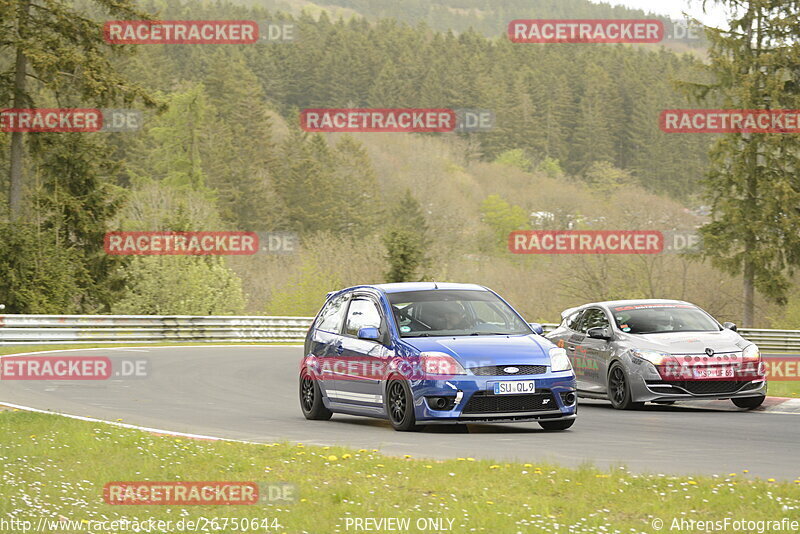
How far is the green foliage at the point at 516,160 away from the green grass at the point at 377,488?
137 metres

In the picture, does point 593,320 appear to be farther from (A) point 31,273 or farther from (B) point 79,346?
(A) point 31,273

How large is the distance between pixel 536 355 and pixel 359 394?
7.55ft

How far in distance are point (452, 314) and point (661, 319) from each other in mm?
4893

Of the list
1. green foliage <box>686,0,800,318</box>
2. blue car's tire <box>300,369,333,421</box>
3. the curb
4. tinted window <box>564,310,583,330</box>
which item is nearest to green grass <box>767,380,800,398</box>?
the curb

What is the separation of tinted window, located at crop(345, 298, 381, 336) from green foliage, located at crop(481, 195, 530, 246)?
11469 cm

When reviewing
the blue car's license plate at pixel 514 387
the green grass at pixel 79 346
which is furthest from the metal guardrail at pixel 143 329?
the blue car's license plate at pixel 514 387

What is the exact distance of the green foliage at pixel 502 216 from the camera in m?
132

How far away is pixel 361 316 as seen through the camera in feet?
50.0

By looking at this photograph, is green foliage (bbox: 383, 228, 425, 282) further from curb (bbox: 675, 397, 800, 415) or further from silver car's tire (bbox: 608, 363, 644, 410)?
silver car's tire (bbox: 608, 363, 644, 410)

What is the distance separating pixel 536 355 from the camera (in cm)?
1374

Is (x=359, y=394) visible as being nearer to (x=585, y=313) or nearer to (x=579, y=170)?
(x=585, y=313)

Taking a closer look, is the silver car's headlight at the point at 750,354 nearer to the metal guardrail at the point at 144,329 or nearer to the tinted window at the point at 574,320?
the tinted window at the point at 574,320

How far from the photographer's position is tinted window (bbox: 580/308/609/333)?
19.0 meters
